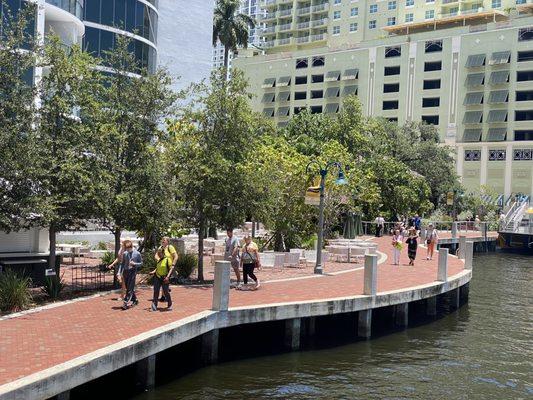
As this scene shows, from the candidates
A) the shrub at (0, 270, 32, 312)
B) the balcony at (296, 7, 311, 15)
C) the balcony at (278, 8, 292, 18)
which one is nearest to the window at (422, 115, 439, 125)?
the balcony at (296, 7, 311, 15)

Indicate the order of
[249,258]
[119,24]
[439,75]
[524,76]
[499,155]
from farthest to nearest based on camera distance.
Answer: [439,75] < [499,155] < [524,76] < [119,24] < [249,258]

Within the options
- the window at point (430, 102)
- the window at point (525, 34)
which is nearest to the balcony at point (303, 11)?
the window at point (430, 102)

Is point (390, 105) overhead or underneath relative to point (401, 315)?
overhead

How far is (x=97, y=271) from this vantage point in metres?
21.9

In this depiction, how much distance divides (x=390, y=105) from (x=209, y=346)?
77.2m

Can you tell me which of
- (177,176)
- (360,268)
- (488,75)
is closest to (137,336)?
(177,176)

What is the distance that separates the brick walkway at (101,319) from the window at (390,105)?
2684 inches

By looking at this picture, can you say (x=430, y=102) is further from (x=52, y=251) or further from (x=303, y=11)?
(x=52, y=251)

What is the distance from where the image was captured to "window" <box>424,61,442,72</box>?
278ft

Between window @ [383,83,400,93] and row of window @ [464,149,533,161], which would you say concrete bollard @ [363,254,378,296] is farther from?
window @ [383,83,400,93]

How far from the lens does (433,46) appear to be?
8531cm

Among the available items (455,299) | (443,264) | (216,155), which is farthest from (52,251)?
(455,299)

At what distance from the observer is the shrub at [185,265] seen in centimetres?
2094

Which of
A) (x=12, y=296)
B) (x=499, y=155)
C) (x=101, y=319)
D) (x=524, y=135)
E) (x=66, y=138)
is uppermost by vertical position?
(x=524, y=135)
